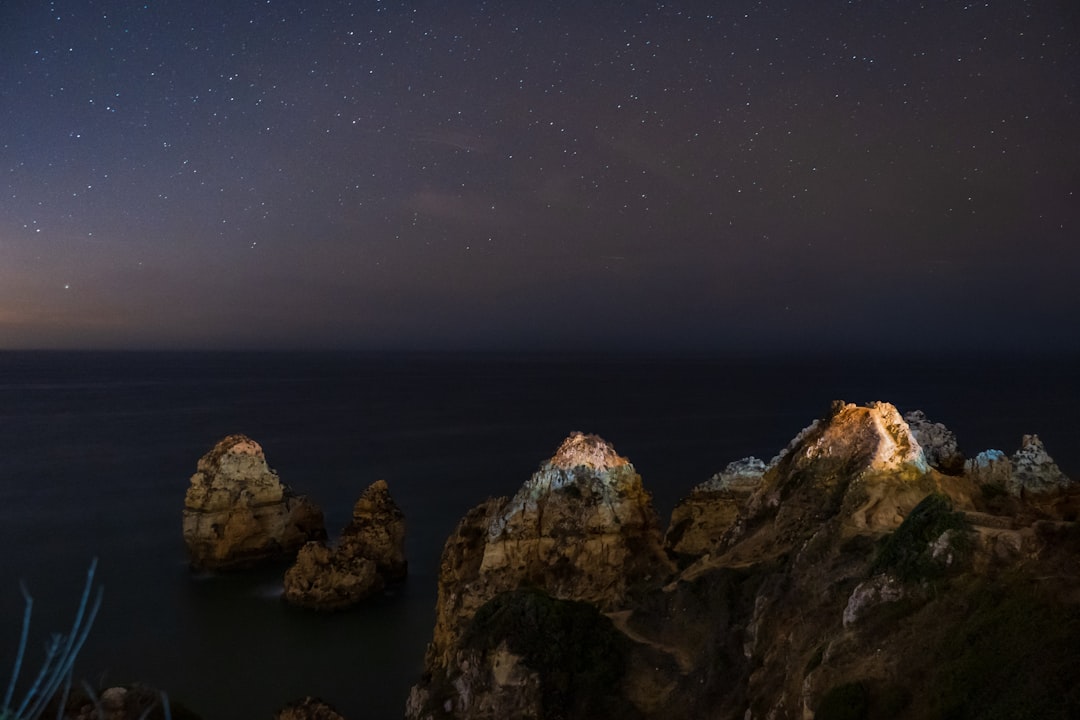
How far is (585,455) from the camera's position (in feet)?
91.6

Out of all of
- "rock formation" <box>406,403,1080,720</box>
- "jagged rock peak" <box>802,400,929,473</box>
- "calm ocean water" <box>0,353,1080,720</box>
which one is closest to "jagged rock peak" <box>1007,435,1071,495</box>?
"rock formation" <box>406,403,1080,720</box>

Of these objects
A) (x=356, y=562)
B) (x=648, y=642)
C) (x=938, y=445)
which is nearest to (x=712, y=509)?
(x=938, y=445)

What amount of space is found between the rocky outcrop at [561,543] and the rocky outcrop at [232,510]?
18.2 metres

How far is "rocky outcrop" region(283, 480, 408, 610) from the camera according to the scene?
3600 cm

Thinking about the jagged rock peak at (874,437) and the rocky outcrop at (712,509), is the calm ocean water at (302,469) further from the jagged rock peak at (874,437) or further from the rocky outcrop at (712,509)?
the jagged rock peak at (874,437)

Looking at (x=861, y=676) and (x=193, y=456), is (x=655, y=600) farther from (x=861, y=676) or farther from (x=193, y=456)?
(x=193, y=456)

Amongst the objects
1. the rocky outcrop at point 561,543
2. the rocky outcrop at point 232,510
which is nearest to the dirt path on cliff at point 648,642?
the rocky outcrop at point 561,543

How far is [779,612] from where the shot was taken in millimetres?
16547

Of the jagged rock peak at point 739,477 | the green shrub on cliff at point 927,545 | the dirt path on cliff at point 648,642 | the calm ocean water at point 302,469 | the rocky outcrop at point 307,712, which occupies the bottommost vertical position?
the calm ocean water at point 302,469

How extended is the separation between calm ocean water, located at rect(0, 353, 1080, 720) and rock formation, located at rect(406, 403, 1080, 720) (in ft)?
31.9

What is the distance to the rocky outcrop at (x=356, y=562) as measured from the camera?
3600cm

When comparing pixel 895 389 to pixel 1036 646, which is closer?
pixel 1036 646

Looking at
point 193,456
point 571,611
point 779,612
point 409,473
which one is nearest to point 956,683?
point 779,612

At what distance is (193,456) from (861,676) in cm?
7807
